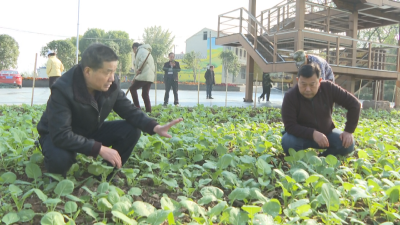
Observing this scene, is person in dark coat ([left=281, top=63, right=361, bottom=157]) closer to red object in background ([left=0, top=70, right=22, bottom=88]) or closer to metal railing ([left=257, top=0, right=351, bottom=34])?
metal railing ([left=257, top=0, right=351, bottom=34])

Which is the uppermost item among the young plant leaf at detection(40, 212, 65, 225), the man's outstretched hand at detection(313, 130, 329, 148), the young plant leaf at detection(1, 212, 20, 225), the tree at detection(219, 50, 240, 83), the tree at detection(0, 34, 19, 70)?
the tree at detection(219, 50, 240, 83)

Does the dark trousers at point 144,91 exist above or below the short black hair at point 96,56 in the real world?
below

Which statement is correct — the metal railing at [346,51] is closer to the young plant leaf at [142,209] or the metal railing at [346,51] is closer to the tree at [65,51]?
the young plant leaf at [142,209]

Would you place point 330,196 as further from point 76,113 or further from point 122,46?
point 122,46

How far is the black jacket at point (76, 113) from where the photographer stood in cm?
231

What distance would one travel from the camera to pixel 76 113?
2.48 m

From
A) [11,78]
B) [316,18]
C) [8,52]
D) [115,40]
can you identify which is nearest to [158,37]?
[115,40]

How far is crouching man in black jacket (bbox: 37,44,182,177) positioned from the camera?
2.32 m

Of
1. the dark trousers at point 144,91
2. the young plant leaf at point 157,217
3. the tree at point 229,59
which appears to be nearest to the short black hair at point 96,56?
the young plant leaf at point 157,217

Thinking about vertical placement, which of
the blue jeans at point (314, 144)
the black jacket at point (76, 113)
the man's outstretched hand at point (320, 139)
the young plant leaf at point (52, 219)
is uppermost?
the black jacket at point (76, 113)

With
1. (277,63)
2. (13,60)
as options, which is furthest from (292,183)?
(13,60)

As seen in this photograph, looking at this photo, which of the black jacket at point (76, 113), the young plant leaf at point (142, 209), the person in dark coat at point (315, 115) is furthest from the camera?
the person in dark coat at point (315, 115)

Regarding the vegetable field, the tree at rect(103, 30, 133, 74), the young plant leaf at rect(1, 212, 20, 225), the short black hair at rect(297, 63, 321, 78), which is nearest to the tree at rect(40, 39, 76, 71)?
the tree at rect(103, 30, 133, 74)

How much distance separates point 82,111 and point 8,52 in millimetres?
33142
